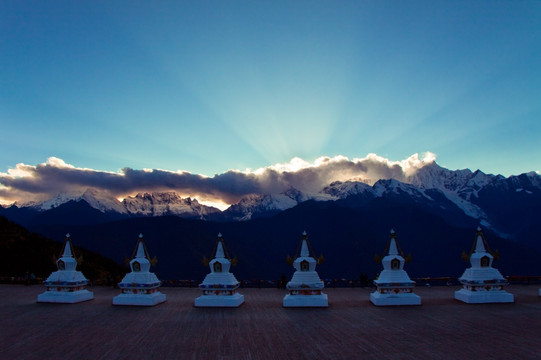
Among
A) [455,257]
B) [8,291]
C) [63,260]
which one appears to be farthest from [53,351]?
[455,257]

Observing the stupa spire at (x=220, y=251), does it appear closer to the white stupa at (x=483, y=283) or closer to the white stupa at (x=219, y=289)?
the white stupa at (x=219, y=289)

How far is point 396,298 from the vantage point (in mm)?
21406

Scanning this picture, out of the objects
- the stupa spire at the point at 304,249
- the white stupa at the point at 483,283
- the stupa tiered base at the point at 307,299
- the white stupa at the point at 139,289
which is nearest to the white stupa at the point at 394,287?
the stupa tiered base at the point at 307,299

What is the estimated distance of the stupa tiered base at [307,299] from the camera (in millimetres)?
21141

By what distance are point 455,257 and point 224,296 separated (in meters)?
103

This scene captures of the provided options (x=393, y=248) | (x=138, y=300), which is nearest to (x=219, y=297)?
(x=138, y=300)

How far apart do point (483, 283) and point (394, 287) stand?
17.5 ft

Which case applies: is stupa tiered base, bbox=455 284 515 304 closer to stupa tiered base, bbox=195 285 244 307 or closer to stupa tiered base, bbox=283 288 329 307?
stupa tiered base, bbox=283 288 329 307

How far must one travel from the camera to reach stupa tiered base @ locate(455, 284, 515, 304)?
71.4ft

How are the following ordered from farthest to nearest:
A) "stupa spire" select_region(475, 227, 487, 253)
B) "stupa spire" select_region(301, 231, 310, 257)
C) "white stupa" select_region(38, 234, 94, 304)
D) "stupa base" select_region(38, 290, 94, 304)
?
"white stupa" select_region(38, 234, 94, 304) < "stupa base" select_region(38, 290, 94, 304) < "stupa spire" select_region(475, 227, 487, 253) < "stupa spire" select_region(301, 231, 310, 257)

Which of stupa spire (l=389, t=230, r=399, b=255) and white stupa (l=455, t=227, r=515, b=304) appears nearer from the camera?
white stupa (l=455, t=227, r=515, b=304)

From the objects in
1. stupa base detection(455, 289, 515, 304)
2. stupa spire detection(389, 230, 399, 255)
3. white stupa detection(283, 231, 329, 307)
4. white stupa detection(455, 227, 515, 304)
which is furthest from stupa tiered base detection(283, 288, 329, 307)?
white stupa detection(455, 227, 515, 304)

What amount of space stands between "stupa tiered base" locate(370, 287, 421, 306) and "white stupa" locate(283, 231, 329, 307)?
310 centimetres

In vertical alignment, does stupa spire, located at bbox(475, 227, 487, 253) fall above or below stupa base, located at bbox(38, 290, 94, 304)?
above
